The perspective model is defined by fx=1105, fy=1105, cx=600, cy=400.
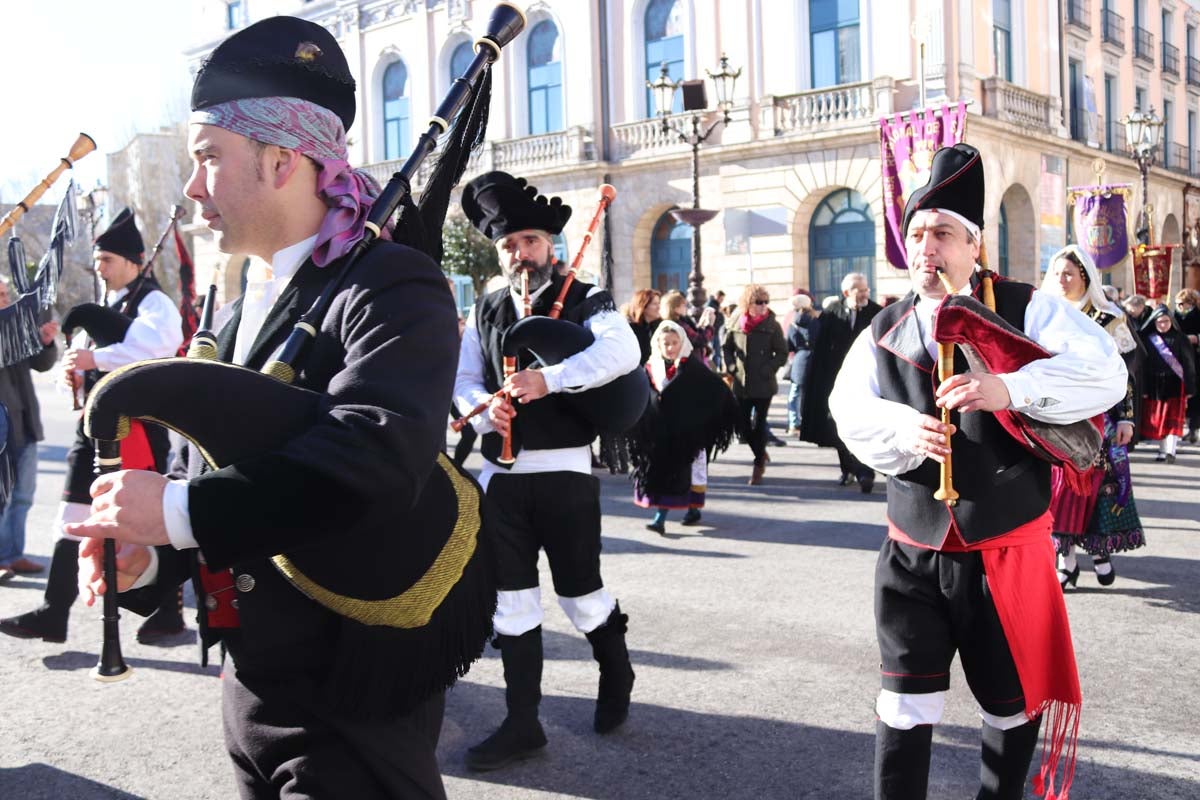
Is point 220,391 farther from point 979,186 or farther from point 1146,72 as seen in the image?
point 1146,72

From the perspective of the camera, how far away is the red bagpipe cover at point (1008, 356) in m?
2.83

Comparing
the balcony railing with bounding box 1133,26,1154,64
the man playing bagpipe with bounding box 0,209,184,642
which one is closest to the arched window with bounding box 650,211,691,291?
the balcony railing with bounding box 1133,26,1154,64

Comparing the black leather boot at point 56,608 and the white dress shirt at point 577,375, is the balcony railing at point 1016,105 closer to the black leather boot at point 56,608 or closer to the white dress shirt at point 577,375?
the white dress shirt at point 577,375

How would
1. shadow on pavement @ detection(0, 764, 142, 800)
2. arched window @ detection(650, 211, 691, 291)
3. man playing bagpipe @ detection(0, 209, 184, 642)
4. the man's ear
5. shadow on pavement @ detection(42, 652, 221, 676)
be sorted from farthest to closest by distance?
arched window @ detection(650, 211, 691, 291) → man playing bagpipe @ detection(0, 209, 184, 642) → shadow on pavement @ detection(42, 652, 221, 676) → shadow on pavement @ detection(0, 764, 142, 800) → the man's ear

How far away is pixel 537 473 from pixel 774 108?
20203mm

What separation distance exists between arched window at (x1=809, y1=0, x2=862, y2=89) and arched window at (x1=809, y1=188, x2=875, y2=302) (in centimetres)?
240

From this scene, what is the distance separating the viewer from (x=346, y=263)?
190cm

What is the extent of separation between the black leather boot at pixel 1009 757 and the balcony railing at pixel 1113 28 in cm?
3090

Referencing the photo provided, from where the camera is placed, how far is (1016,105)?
76.2ft

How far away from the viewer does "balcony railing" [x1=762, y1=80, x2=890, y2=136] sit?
855 inches

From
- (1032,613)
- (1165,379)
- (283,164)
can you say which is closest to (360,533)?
(283,164)

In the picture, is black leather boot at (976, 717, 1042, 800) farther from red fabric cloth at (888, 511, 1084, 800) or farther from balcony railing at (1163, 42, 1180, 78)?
balcony railing at (1163, 42, 1180, 78)

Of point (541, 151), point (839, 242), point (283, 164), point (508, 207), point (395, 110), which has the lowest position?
point (283, 164)

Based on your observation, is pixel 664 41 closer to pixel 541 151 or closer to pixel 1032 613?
pixel 541 151
